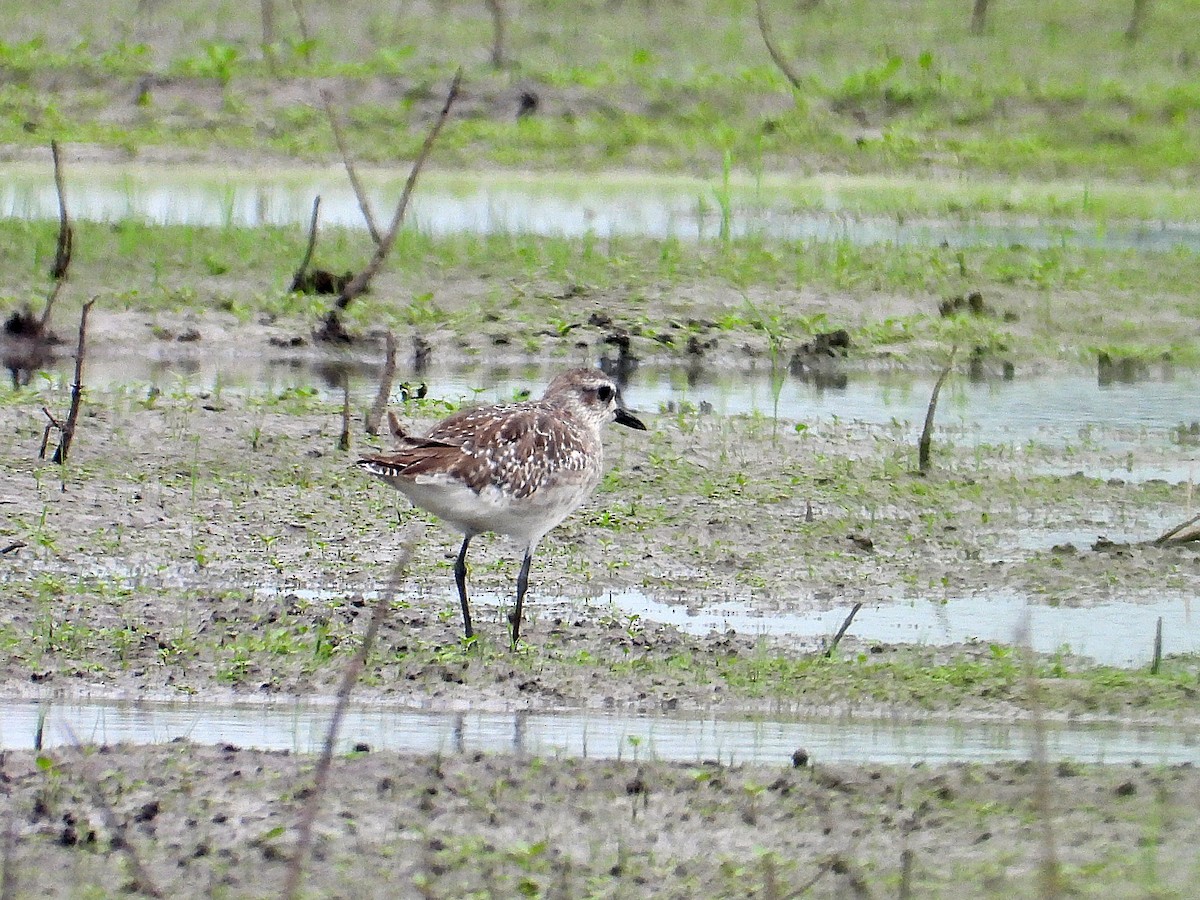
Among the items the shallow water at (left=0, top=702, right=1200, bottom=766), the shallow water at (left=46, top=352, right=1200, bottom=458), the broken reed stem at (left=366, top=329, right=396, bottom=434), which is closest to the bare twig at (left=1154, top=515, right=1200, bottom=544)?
the shallow water at (left=46, top=352, right=1200, bottom=458)

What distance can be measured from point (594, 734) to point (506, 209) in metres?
11.6

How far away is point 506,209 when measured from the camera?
17.6 m

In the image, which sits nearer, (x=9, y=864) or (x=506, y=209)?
(x=9, y=864)

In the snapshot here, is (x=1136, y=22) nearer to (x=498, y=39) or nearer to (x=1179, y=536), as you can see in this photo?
(x=498, y=39)

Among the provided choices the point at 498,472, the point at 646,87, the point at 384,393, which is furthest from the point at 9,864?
the point at 646,87

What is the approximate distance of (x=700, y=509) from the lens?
9422mm

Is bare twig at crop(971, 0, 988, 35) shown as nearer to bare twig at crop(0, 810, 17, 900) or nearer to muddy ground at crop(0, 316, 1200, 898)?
muddy ground at crop(0, 316, 1200, 898)

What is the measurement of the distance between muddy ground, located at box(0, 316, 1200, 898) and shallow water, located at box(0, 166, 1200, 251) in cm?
535

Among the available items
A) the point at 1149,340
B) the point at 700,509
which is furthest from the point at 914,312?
the point at 700,509

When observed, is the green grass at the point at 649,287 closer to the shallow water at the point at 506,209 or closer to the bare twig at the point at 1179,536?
the shallow water at the point at 506,209

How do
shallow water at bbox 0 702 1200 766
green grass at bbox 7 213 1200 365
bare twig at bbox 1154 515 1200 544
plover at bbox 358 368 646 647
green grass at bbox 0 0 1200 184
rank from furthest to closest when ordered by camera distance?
green grass at bbox 0 0 1200 184, green grass at bbox 7 213 1200 365, bare twig at bbox 1154 515 1200 544, plover at bbox 358 368 646 647, shallow water at bbox 0 702 1200 766

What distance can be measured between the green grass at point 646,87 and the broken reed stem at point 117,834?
15.1 m

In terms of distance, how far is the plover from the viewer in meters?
7.41

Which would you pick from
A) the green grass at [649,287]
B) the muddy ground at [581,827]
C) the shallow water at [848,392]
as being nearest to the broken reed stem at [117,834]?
the muddy ground at [581,827]
